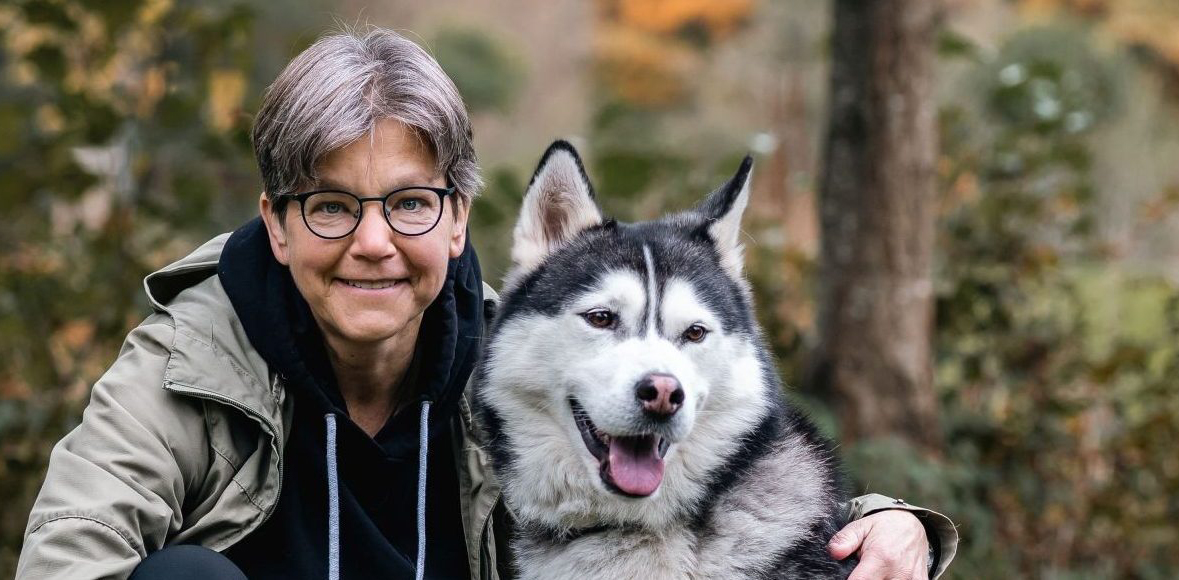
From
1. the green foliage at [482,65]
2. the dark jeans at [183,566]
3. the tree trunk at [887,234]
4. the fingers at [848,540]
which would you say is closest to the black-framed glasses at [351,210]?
the dark jeans at [183,566]

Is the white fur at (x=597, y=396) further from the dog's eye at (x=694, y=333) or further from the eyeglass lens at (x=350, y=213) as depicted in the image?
the eyeglass lens at (x=350, y=213)

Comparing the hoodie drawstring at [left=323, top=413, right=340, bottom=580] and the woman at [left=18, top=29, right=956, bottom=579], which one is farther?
the hoodie drawstring at [left=323, top=413, right=340, bottom=580]

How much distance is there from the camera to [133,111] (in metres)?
4.47

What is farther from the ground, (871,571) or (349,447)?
(349,447)

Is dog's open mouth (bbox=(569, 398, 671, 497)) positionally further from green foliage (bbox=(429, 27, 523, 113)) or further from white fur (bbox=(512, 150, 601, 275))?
green foliage (bbox=(429, 27, 523, 113))

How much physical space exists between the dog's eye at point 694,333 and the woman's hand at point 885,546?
1.92ft

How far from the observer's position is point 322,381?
8.64 ft

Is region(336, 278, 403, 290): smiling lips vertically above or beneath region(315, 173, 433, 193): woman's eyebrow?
beneath

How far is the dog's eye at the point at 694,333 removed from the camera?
2.66m

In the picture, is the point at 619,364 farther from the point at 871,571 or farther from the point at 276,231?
the point at 276,231

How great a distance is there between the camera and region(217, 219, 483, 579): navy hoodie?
8.29 feet

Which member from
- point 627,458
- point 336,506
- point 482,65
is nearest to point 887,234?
point 627,458

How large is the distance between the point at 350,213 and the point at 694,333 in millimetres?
873

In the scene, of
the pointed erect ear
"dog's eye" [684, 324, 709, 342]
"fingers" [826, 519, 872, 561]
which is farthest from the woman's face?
"fingers" [826, 519, 872, 561]
